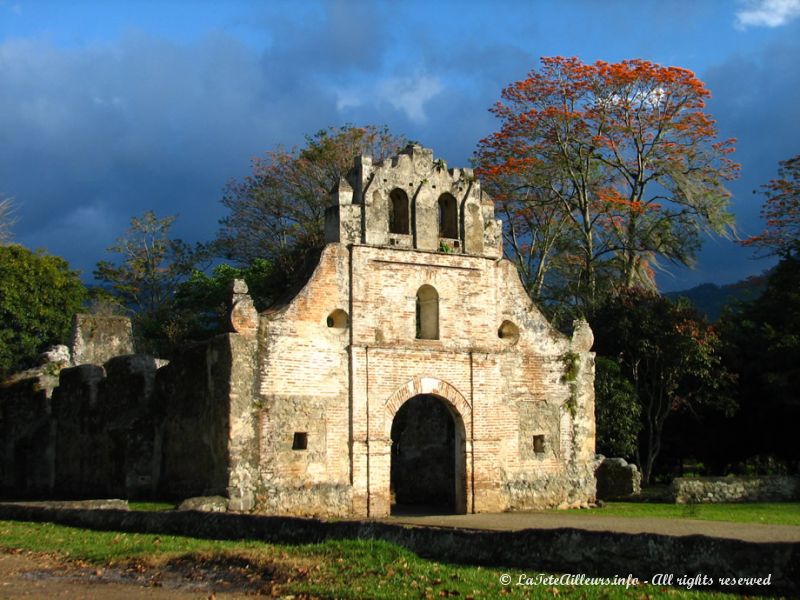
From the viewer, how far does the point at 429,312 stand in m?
21.9

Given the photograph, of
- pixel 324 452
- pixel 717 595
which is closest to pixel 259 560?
pixel 717 595

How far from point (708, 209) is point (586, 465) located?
16.4 m

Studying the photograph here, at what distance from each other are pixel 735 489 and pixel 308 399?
10.5 m

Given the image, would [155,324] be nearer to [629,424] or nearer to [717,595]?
[629,424]

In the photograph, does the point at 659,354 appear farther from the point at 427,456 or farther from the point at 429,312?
the point at 429,312

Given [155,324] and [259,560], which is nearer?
[259,560]

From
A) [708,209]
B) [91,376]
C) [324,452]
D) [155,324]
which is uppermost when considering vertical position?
[708,209]

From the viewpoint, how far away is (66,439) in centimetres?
2548

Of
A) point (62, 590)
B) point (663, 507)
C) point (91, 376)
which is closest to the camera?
point (62, 590)

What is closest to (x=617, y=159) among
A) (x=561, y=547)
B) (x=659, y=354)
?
(x=659, y=354)

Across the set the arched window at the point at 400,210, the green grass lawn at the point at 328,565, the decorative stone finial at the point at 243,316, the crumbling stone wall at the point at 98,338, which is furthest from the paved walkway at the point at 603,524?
the crumbling stone wall at the point at 98,338

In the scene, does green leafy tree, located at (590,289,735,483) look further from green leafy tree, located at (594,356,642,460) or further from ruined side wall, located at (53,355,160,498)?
ruined side wall, located at (53,355,160,498)

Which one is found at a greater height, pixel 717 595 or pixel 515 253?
pixel 515 253

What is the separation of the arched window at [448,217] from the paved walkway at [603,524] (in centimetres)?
613
